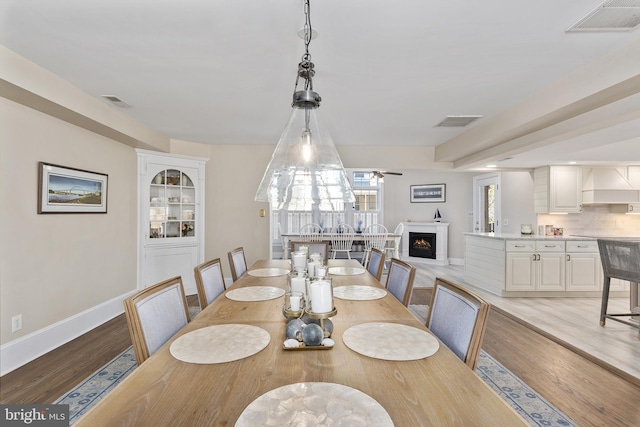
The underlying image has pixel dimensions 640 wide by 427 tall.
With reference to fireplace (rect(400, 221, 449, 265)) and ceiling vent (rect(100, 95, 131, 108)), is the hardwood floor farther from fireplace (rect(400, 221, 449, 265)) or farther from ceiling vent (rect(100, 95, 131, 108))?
fireplace (rect(400, 221, 449, 265))

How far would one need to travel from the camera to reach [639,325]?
3.18 m

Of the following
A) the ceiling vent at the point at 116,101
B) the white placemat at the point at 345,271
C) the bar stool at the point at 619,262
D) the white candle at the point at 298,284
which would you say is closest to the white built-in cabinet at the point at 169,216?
the ceiling vent at the point at 116,101

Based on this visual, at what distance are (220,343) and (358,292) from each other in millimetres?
1040

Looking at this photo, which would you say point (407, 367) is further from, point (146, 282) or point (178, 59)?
point (146, 282)

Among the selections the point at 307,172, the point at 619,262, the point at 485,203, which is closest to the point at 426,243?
the point at 485,203

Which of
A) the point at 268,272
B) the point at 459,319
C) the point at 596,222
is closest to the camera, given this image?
the point at 459,319

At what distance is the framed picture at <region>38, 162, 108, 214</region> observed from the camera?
2.80m

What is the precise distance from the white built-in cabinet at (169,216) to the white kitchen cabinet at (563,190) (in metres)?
5.62

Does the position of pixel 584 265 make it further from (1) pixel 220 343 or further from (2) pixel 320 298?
(1) pixel 220 343

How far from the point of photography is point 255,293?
80.5 inches

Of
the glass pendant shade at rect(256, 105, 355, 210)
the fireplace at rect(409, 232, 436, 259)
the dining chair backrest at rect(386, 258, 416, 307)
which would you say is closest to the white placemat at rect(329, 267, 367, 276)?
the dining chair backrest at rect(386, 258, 416, 307)

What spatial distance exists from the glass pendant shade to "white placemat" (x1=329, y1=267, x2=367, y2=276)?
3.33ft

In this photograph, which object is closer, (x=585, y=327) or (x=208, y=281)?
(x=208, y=281)

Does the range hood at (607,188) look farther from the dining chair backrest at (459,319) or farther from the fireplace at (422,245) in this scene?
the dining chair backrest at (459,319)
